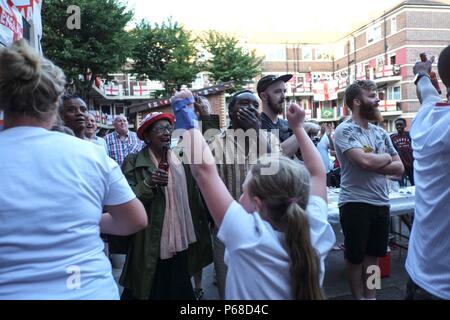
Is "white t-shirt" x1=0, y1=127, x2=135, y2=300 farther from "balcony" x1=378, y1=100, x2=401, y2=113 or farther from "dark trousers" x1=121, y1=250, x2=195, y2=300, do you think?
"balcony" x1=378, y1=100, x2=401, y2=113

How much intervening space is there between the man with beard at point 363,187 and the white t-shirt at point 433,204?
1.33 m

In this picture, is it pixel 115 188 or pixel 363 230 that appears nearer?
pixel 115 188

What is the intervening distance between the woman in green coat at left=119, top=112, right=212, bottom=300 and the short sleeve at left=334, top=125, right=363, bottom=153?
1294 millimetres

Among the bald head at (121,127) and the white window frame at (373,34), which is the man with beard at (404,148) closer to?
the bald head at (121,127)

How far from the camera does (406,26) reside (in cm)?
3697

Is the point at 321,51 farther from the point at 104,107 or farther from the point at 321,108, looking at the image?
the point at 104,107

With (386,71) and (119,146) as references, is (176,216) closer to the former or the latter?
(119,146)

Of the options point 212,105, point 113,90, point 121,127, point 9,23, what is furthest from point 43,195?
point 113,90

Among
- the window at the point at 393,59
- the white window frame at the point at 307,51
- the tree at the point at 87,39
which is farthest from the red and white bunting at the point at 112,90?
the window at the point at 393,59

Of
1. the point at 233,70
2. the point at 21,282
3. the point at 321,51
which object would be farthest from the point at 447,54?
the point at 321,51

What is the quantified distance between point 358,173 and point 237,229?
7.08 ft

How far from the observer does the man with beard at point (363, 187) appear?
325 centimetres

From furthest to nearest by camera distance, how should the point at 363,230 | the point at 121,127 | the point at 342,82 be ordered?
the point at 342,82 → the point at 121,127 → the point at 363,230

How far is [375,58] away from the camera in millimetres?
41938
